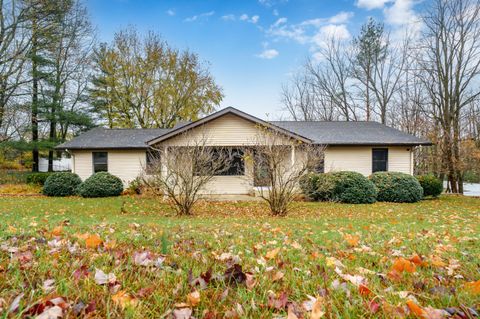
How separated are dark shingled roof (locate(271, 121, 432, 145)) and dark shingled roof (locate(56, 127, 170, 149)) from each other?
9.04m

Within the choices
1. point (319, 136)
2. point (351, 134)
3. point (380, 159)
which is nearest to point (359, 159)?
point (380, 159)

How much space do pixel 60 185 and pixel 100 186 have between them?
2296 millimetres

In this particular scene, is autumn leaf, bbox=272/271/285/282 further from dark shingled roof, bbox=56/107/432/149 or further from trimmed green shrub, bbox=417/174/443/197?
trimmed green shrub, bbox=417/174/443/197

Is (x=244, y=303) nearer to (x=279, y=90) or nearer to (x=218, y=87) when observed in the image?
(x=218, y=87)

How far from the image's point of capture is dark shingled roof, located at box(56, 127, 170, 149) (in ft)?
51.8

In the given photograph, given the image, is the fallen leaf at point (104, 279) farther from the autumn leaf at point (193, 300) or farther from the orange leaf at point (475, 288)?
the orange leaf at point (475, 288)

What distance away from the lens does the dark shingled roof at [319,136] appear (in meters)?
15.1

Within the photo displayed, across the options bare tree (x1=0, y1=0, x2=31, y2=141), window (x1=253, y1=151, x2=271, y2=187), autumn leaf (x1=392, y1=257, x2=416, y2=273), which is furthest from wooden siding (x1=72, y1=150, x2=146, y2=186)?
autumn leaf (x1=392, y1=257, x2=416, y2=273)

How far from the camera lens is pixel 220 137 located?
1351 centimetres

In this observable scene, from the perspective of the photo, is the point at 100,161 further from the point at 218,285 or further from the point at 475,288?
the point at 475,288

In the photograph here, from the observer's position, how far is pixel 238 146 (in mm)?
13430

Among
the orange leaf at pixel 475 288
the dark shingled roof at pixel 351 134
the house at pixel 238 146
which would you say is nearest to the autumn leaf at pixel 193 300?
the orange leaf at pixel 475 288

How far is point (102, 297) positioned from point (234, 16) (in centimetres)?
1592

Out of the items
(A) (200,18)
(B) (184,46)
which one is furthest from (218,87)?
(A) (200,18)
